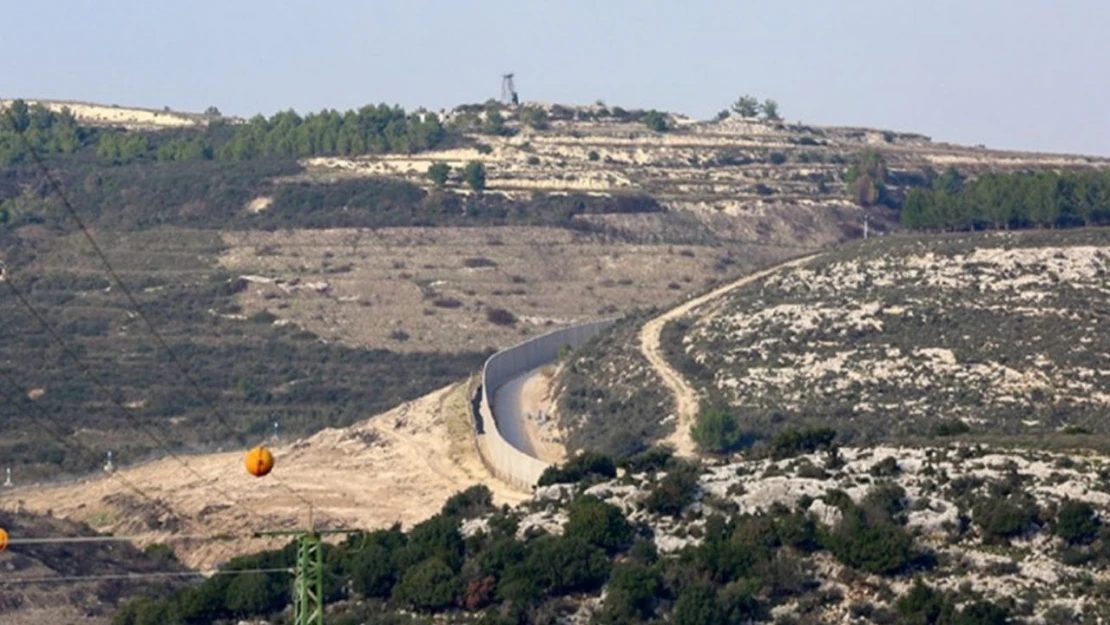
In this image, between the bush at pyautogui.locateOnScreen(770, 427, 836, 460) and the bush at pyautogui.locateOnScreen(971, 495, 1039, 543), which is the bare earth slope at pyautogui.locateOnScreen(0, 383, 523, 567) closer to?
the bush at pyautogui.locateOnScreen(770, 427, 836, 460)

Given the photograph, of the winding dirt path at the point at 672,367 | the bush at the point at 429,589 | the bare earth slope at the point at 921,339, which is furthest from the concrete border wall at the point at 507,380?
the bush at the point at 429,589

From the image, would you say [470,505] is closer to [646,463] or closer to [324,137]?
[646,463]

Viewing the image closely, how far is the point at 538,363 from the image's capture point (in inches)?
4441

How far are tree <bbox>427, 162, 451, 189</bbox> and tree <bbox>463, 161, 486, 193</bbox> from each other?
3.92 ft

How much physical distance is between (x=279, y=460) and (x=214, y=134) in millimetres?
89163

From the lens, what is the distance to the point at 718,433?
8775 cm

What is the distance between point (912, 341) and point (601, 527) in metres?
43.1

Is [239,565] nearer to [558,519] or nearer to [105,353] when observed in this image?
[558,519]

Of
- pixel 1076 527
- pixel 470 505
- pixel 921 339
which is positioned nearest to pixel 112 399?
pixel 921 339

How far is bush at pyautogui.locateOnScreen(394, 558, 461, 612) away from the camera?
55125 mm

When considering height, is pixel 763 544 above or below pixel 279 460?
above

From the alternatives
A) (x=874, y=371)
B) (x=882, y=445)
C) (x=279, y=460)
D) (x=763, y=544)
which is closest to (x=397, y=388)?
(x=279, y=460)

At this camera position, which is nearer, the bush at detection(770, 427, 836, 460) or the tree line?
the bush at detection(770, 427, 836, 460)

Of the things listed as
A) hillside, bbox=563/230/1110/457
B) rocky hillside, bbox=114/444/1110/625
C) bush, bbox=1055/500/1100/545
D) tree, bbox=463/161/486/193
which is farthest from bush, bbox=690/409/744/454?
tree, bbox=463/161/486/193
